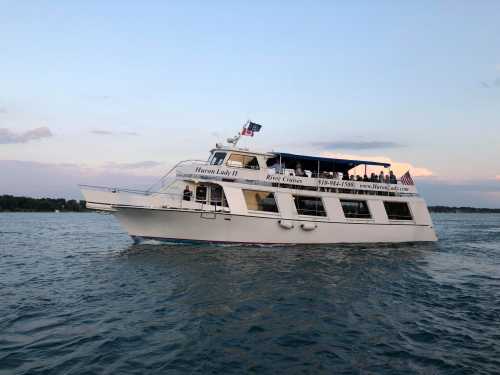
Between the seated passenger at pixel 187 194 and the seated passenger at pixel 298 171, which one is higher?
the seated passenger at pixel 298 171

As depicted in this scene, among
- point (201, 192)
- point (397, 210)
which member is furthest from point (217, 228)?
point (397, 210)

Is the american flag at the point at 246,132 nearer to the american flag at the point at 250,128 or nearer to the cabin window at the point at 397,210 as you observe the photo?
the american flag at the point at 250,128

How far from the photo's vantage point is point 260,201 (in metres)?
18.8

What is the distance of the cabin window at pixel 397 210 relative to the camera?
21453 millimetres

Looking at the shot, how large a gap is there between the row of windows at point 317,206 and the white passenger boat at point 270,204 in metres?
0.05

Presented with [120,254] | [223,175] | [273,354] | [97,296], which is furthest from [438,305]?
[120,254]

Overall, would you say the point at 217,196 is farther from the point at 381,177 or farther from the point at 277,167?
the point at 381,177

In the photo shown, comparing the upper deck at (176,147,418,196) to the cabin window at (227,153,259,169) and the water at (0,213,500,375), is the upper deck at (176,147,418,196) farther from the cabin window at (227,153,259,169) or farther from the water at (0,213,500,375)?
the water at (0,213,500,375)

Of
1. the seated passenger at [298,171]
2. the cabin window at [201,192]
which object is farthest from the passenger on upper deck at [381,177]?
the cabin window at [201,192]

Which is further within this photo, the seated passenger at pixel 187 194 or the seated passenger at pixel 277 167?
the seated passenger at pixel 277 167

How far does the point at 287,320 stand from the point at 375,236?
13816 mm

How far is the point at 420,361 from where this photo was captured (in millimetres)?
6332

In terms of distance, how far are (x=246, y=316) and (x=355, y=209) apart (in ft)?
44.4

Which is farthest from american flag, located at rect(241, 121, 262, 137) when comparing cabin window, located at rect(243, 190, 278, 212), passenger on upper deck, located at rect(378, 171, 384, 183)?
passenger on upper deck, located at rect(378, 171, 384, 183)
